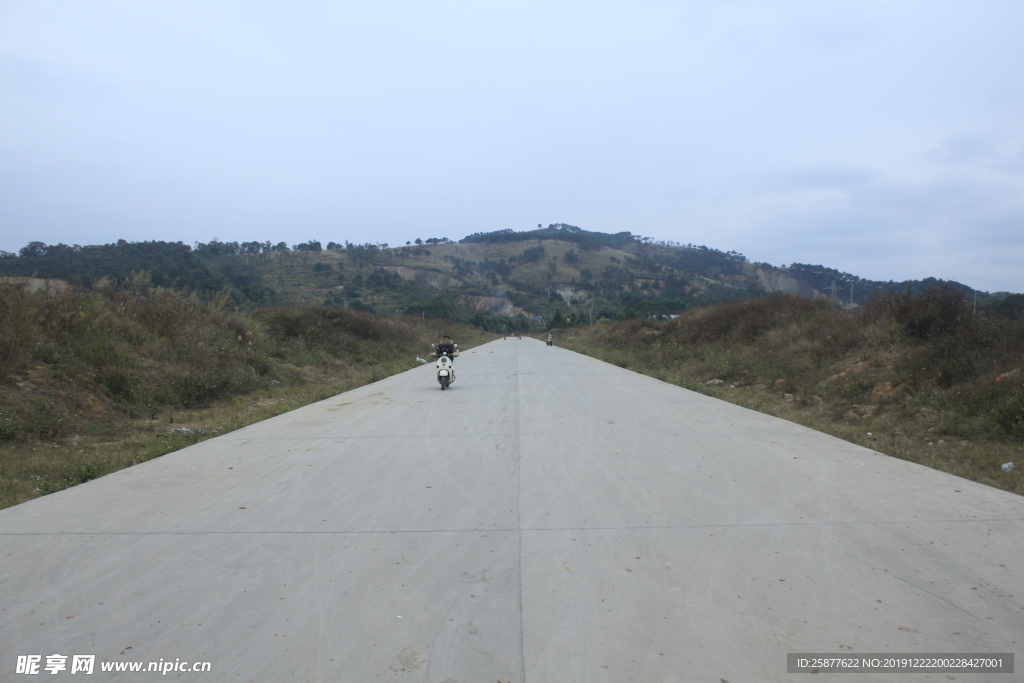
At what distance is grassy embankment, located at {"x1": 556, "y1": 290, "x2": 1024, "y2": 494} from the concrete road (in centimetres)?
215

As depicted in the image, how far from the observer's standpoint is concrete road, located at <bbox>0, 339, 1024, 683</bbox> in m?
3.66

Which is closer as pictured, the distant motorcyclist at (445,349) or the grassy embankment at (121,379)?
the grassy embankment at (121,379)

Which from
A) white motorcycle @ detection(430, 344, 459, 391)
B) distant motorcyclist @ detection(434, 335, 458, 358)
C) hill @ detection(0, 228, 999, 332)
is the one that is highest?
hill @ detection(0, 228, 999, 332)

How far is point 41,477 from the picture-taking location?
313 inches

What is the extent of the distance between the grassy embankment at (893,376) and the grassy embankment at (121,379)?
10452 millimetres

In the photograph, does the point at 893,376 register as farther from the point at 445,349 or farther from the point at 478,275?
the point at 478,275

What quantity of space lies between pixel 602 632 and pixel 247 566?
2561 mm

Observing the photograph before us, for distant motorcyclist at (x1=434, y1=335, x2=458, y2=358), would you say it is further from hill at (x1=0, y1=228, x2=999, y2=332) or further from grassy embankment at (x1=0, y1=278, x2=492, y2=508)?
hill at (x1=0, y1=228, x2=999, y2=332)

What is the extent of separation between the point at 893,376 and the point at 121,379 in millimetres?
15096

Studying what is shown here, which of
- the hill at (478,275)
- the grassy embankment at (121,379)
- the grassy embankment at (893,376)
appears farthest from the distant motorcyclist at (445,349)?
the hill at (478,275)

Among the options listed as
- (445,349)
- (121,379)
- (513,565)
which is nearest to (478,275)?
(445,349)

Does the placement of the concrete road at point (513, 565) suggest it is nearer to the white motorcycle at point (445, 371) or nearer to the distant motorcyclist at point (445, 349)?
the white motorcycle at point (445, 371)

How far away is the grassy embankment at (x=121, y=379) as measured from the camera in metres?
9.61

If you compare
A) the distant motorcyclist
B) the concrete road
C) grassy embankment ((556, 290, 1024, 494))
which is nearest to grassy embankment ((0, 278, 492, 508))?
the concrete road
